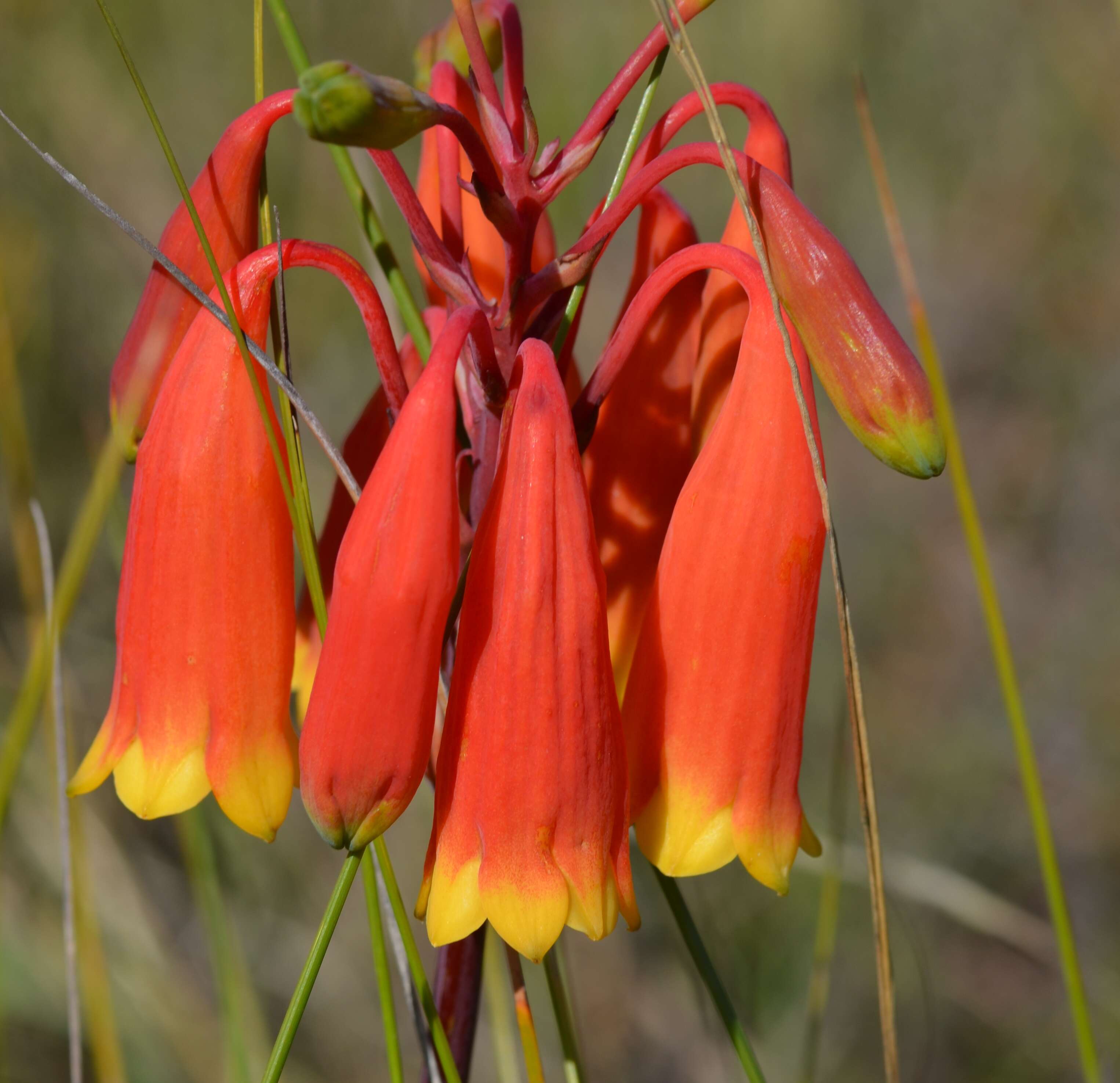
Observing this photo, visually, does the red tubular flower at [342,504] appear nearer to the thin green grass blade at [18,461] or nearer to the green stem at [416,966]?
the green stem at [416,966]

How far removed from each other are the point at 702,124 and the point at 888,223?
2.21m

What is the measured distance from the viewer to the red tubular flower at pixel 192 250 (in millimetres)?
650

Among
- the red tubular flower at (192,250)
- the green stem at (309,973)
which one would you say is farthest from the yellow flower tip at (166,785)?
the red tubular flower at (192,250)

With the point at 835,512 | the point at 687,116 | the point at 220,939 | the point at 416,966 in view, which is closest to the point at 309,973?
the point at 416,966

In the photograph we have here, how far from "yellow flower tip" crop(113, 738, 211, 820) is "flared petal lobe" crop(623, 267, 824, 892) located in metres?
0.28

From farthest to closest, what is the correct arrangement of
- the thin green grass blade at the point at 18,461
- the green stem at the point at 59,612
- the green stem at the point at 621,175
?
the thin green grass blade at the point at 18,461, the green stem at the point at 59,612, the green stem at the point at 621,175

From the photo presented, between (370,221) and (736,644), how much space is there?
43 cm

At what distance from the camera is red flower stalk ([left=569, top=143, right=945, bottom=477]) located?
548mm

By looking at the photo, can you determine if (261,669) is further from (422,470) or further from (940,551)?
(940,551)

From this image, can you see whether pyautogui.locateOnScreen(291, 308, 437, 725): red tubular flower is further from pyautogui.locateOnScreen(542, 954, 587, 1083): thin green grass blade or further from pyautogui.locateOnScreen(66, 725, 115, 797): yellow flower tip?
pyautogui.locateOnScreen(542, 954, 587, 1083): thin green grass blade

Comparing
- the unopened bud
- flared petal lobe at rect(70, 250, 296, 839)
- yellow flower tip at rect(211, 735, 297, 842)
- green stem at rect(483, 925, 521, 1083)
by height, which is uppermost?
the unopened bud

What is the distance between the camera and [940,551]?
307 centimetres

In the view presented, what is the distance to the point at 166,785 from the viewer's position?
25.6 inches

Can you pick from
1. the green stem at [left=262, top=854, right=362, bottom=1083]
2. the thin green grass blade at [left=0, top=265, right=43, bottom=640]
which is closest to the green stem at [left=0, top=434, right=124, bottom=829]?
the thin green grass blade at [left=0, top=265, right=43, bottom=640]
